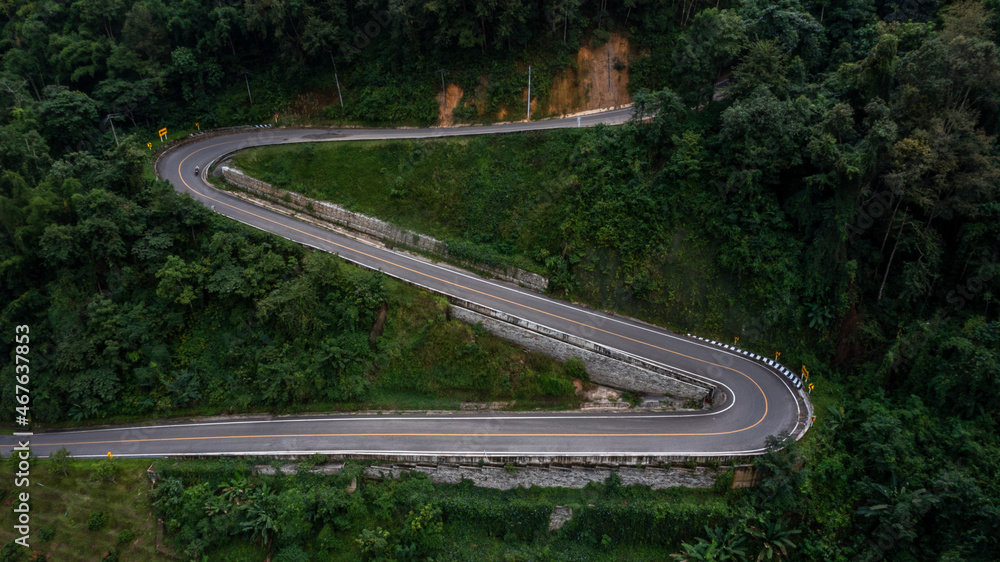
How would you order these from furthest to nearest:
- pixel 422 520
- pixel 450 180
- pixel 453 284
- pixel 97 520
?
1. pixel 450 180
2. pixel 453 284
3. pixel 97 520
4. pixel 422 520

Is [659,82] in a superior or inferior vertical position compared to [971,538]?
superior

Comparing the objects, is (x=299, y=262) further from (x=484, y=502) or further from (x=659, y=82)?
(x=659, y=82)

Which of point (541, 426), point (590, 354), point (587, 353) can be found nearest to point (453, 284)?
point (587, 353)

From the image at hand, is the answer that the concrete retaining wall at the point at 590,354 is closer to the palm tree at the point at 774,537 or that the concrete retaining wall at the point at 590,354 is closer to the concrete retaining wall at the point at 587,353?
the concrete retaining wall at the point at 587,353

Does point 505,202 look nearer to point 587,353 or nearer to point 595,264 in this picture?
point 595,264

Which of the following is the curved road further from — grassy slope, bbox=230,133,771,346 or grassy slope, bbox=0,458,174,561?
grassy slope, bbox=230,133,771,346

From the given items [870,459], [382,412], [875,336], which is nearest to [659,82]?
[875,336]

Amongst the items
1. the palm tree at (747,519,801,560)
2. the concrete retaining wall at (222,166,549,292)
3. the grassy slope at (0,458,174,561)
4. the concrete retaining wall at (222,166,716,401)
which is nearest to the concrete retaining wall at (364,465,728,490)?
the palm tree at (747,519,801,560)
